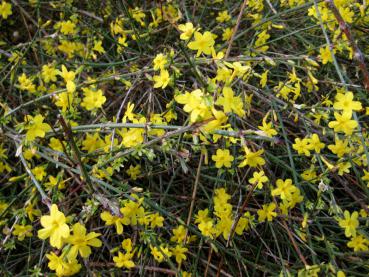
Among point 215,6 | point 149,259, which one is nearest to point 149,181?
point 149,259

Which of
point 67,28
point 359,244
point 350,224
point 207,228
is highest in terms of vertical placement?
point 67,28

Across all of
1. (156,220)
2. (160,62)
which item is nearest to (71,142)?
(160,62)

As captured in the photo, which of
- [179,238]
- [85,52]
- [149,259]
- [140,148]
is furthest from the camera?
[85,52]

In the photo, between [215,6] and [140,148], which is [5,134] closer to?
[140,148]

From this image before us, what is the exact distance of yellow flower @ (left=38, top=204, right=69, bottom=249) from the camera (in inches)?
55.1

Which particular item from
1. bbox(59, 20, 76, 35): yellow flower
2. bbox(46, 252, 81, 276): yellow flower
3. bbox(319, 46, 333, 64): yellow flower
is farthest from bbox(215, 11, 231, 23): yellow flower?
bbox(46, 252, 81, 276): yellow flower

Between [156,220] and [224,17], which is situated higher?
[224,17]

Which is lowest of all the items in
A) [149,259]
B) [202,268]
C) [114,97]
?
[202,268]

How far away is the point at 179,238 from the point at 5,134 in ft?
3.33

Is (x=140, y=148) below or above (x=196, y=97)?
below

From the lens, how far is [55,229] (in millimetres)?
1433

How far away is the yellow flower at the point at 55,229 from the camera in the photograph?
1.40m

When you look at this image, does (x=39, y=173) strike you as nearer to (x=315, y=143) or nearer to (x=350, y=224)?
(x=315, y=143)

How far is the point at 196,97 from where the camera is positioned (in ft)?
5.07
